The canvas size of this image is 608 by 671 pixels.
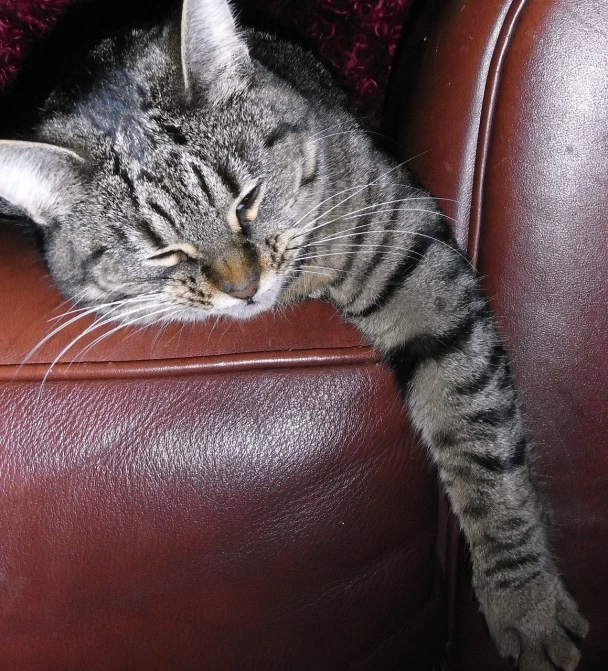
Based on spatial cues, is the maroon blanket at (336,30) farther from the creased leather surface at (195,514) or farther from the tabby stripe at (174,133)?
the creased leather surface at (195,514)

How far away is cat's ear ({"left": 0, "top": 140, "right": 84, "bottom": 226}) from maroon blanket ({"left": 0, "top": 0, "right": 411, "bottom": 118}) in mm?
619

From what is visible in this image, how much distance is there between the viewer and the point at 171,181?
79 cm

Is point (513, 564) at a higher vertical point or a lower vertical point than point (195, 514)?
lower

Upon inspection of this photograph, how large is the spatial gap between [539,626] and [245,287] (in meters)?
0.57

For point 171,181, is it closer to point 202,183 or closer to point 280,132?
point 202,183

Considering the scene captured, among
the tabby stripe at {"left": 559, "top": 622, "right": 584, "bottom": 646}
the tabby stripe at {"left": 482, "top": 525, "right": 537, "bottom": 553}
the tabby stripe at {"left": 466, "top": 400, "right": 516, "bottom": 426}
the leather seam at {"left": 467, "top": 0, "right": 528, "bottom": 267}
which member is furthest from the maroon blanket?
the tabby stripe at {"left": 559, "top": 622, "right": 584, "bottom": 646}

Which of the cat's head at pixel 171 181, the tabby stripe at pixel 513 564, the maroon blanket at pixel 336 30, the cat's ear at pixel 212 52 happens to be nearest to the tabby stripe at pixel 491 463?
the tabby stripe at pixel 513 564

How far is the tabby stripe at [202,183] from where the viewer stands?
0.79m

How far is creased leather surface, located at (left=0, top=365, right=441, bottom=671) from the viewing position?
26.7 inches

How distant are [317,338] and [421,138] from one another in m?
0.30

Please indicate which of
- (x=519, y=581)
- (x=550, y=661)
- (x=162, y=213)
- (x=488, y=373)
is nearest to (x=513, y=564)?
(x=519, y=581)

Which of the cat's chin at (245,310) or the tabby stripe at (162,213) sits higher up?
the tabby stripe at (162,213)

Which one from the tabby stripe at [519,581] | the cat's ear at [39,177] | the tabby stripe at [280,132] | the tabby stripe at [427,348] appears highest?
the cat's ear at [39,177]

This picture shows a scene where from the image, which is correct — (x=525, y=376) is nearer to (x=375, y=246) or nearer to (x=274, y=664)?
(x=375, y=246)
